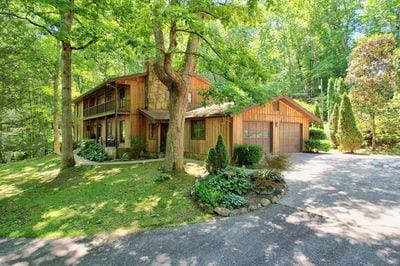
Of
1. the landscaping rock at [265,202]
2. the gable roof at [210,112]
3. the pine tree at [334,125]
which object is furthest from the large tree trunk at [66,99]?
the pine tree at [334,125]

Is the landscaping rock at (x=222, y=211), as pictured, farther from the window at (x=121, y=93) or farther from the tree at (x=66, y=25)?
the window at (x=121, y=93)

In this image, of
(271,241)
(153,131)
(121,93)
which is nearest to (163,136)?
(153,131)

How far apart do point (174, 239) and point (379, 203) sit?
5725 millimetres

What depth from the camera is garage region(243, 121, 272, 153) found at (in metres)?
16.5

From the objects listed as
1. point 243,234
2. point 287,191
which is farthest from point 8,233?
point 287,191

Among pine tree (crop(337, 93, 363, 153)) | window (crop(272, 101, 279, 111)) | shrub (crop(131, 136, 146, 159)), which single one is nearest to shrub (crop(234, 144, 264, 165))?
window (crop(272, 101, 279, 111))

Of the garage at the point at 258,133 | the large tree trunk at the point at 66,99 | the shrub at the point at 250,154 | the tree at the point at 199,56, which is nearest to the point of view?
the tree at the point at 199,56

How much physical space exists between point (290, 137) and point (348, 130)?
376 cm

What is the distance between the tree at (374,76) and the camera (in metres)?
18.9

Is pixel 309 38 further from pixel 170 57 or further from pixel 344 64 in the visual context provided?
pixel 170 57

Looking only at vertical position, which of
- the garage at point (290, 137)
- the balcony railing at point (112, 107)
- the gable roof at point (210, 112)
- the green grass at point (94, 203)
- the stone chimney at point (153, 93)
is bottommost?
the green grass at point (94, 203)

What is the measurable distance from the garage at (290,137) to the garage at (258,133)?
3.69 feet

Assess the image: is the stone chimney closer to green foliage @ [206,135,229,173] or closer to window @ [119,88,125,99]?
window @ [119,88,125,99]

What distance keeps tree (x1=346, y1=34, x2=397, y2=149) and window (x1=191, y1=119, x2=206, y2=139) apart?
38.4ft
